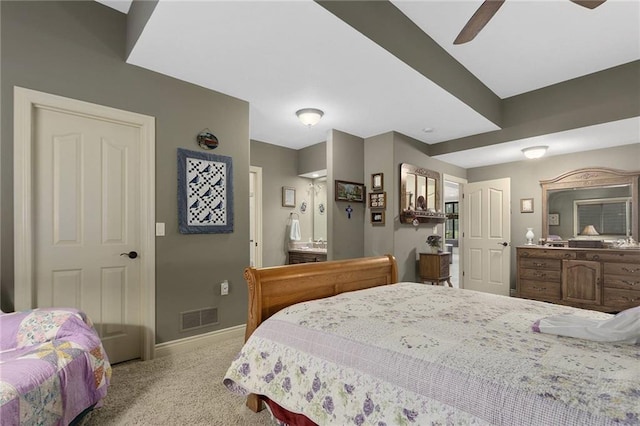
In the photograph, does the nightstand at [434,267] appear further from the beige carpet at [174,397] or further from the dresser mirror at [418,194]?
the beige carpet at [174,397]

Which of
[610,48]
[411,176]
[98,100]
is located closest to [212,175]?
[98,100]

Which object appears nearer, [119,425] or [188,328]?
[119,425]

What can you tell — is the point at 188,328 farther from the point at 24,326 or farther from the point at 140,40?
the point at 140,40

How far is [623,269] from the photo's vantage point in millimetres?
3871

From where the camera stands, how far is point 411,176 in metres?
4.66

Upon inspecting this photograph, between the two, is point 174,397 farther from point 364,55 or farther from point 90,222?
point 364,55

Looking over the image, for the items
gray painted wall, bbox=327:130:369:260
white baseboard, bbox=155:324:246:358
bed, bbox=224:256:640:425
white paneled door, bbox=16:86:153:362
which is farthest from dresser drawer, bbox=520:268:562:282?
white paneled door, bbox=16:86:153:362

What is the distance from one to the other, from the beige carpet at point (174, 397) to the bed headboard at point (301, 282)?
0.46 meters

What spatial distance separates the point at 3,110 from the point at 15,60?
362 millimetres

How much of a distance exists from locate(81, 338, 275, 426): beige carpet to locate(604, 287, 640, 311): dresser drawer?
444 centimetres

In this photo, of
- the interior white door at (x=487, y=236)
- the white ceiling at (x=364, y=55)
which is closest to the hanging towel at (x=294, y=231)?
the white ceiling at (x=364, y=55)

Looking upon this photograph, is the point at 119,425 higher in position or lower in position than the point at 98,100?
lower

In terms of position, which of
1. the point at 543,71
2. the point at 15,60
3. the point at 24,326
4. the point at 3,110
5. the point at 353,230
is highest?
the point at 543,71

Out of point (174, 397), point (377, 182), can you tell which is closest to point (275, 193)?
point (377, 182)
